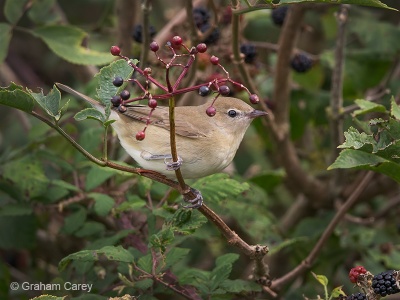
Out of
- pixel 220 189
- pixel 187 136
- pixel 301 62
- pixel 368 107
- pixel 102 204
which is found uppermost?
pixel 368 107

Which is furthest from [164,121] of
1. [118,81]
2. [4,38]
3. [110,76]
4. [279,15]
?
[279,15]

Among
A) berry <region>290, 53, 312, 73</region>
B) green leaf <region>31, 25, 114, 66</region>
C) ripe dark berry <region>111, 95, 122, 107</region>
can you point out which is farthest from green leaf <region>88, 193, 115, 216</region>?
berry <region>290, 53, 312, 73</region>

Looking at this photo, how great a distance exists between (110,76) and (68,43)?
156 cm

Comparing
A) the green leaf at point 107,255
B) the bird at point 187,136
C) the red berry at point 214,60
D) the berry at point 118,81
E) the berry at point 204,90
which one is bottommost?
the green leaf at point 107,255

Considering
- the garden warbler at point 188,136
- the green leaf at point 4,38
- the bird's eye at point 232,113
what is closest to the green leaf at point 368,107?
the garden warbler at point 188,136

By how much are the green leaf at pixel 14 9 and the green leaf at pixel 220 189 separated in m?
1.48

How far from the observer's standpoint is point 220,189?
3.12m

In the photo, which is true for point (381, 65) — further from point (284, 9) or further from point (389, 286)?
point (389, 286)

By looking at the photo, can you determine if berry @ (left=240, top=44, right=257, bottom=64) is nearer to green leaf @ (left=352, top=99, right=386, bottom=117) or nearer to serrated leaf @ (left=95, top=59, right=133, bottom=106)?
green leaf @ (left=352, top=99, right=386, bottom=117)

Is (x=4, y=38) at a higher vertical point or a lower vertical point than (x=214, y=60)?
lower

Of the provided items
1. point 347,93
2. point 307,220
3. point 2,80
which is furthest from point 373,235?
point 2,80

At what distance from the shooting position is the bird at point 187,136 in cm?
297

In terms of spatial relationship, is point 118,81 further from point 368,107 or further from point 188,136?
point 368,107

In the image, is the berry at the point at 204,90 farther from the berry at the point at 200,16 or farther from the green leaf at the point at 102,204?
the berry at the point at 200,16
